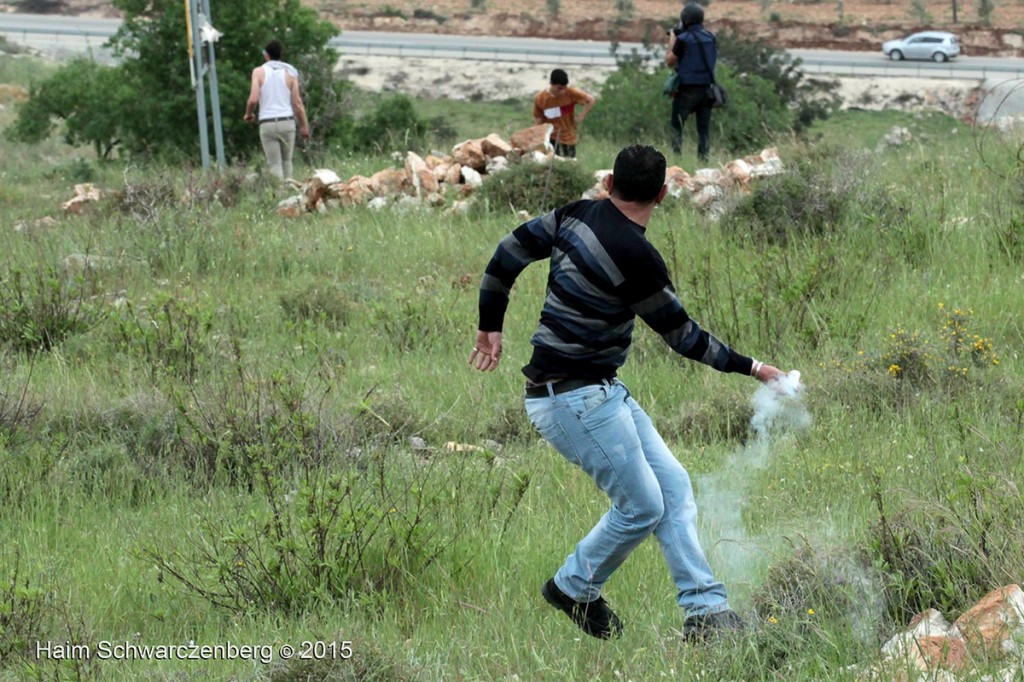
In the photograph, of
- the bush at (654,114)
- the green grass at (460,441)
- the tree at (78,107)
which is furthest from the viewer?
the tree at (78,107)

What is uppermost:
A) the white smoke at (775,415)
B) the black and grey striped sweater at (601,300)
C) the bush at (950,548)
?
the black and grey striped sweater at (601,300)

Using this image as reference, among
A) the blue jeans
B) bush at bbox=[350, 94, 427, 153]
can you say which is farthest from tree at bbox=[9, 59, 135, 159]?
the blue jeans

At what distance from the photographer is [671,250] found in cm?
1009

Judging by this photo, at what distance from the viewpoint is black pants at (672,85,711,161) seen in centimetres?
1410

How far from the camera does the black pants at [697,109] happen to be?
14.1m

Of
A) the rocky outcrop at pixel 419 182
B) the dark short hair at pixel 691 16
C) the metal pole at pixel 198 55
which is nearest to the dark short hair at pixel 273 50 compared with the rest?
the metal pole at pixel 198 55

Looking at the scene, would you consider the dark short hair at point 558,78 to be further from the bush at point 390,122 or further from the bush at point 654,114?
the bush at point 390,122

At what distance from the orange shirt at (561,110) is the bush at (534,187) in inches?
82.5

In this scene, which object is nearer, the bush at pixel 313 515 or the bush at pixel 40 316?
the bush at pixel 313 515

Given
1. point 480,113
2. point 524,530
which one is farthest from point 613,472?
point 480,113

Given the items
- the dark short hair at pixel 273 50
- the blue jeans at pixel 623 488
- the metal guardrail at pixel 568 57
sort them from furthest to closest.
A: 1. the metal guardrail at pixel 568 57
2. the dark short hair at pixel 273 50
3. the blue jeans at pixel 623 488

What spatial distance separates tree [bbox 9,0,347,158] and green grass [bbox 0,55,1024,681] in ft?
30.2

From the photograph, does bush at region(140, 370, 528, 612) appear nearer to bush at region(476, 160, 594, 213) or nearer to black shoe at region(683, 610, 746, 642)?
black shoe at region(683, 610, 746, 642)

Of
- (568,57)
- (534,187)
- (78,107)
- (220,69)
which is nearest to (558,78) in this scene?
(534,187)
